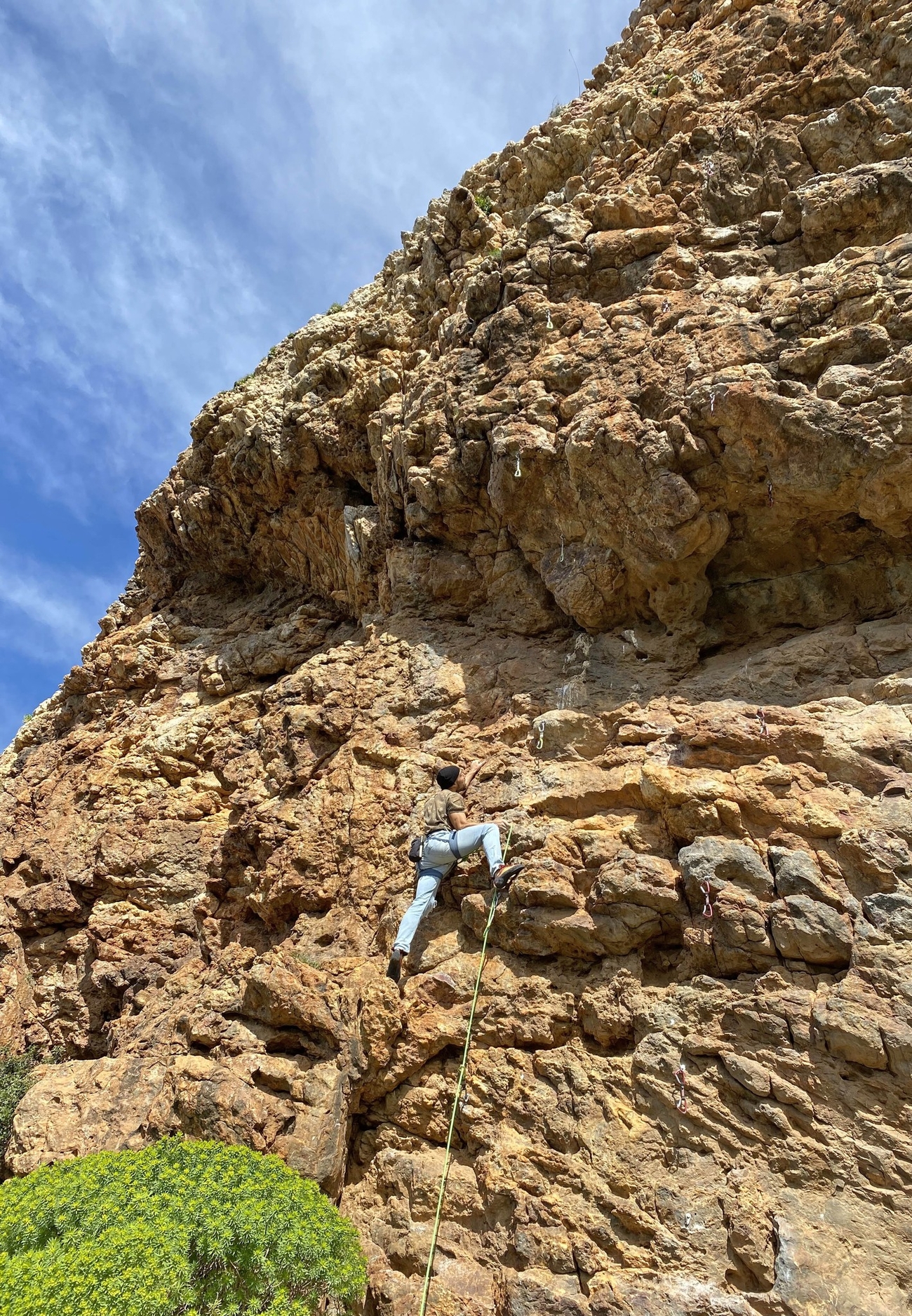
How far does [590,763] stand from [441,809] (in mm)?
1577

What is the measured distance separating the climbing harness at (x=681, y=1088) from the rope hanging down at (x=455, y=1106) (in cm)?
161

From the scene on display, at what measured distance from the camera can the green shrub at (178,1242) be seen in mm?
4371

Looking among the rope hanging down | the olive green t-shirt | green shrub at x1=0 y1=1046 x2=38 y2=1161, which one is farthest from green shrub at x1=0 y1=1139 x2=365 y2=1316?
green shrub at x1=0 y1=1046 x2=38 y2=1161

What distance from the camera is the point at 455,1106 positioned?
5898 millimetres

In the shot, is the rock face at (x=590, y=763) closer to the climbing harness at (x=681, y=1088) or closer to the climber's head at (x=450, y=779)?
the climbing harness at (x=681, y=1088)

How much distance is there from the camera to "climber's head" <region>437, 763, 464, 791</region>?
7.83m

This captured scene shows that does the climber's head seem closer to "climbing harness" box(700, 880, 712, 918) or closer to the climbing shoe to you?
the climbing shoe

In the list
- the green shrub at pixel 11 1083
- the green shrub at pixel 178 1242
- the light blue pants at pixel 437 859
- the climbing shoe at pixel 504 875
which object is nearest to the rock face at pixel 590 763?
the climbing shoe at pixel 504 875

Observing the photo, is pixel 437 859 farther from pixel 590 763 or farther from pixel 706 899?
pixel 706 899

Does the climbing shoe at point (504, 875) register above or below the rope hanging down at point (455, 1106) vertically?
above

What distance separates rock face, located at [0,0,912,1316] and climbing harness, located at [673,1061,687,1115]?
2cm

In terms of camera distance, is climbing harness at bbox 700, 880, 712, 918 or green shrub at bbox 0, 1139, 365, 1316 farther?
climbing harness at bbox 700, 880, 712, 918

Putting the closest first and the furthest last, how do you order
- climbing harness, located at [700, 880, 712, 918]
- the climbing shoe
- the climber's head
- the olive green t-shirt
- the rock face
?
the rock face, climbing harness, located at [700, 880, 712, 918], the climbing shoe, the olive green t-shirt, the climber's head

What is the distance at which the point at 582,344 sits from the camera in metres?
8.92
